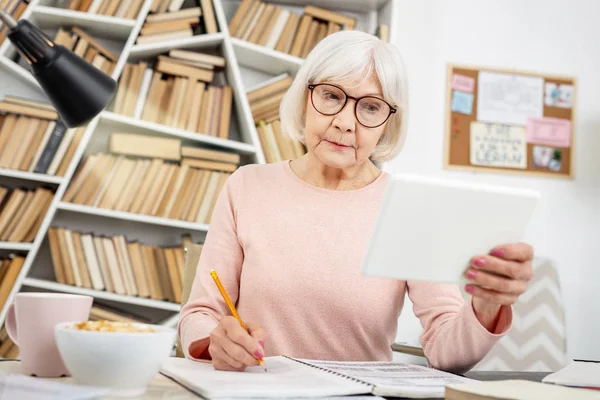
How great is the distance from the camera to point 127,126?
2771mm

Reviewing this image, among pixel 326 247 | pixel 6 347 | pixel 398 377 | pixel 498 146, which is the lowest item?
pixel 6 347

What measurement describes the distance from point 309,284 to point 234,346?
42 centimetres

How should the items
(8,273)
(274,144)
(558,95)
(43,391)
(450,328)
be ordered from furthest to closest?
(558,95)
(274,144)
(8,273)
(450,328)
(43,391)

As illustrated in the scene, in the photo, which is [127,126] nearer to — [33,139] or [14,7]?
[33,139]

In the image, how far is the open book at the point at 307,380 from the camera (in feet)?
2.60

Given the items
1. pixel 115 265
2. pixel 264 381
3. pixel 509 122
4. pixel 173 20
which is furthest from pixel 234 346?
pixel 509 122

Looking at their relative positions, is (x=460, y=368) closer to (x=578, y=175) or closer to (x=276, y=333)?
(x=276, y=333)

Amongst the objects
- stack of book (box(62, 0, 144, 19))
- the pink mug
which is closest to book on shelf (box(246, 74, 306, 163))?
stack of book (box(62, 0, 144, 19))

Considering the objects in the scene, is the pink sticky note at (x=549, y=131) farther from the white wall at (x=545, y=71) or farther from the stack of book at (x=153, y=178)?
the stack of book at (x=153, y=178)

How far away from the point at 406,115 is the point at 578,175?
90.0 inches

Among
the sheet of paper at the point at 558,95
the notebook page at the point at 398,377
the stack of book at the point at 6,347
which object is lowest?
the stack of book at the point at 6,347

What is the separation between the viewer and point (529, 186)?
11.1 feet

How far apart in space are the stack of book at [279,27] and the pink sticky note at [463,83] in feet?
2.18

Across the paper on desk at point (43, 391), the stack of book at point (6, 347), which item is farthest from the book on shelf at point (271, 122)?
the paper on desk at point (43, 391)
